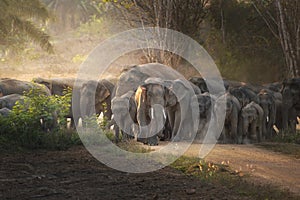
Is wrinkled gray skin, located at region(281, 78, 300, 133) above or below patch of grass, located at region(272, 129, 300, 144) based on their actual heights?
above

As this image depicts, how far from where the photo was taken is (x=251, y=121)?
41.7ft

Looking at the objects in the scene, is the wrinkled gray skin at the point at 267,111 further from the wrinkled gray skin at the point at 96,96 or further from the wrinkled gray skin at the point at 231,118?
the wrinkled gray skin at the point at 96,96

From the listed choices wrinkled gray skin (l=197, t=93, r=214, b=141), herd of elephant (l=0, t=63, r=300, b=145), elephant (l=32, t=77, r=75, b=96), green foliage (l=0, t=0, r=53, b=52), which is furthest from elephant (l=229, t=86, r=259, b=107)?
green foliage (l=0, t=0, r=53, b=52)

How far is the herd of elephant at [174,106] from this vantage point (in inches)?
A: 453

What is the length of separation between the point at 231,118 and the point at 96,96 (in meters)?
4.05

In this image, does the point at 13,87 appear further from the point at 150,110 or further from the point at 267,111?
the point at 267,111

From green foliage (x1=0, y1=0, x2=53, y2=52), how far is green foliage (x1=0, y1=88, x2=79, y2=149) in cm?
803

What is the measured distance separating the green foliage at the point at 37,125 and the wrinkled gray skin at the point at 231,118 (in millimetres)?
3546

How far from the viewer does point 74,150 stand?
9.99 meters

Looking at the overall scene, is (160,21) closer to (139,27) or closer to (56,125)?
(139,27)

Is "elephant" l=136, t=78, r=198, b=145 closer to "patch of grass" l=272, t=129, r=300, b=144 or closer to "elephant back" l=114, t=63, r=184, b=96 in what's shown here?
"elephant back" l=114, t=63, r=184, b=96

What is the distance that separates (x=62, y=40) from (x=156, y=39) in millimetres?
19402

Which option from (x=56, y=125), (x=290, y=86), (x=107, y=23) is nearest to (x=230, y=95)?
(x=290, y=86)

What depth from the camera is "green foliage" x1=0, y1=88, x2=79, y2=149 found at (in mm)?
10148
